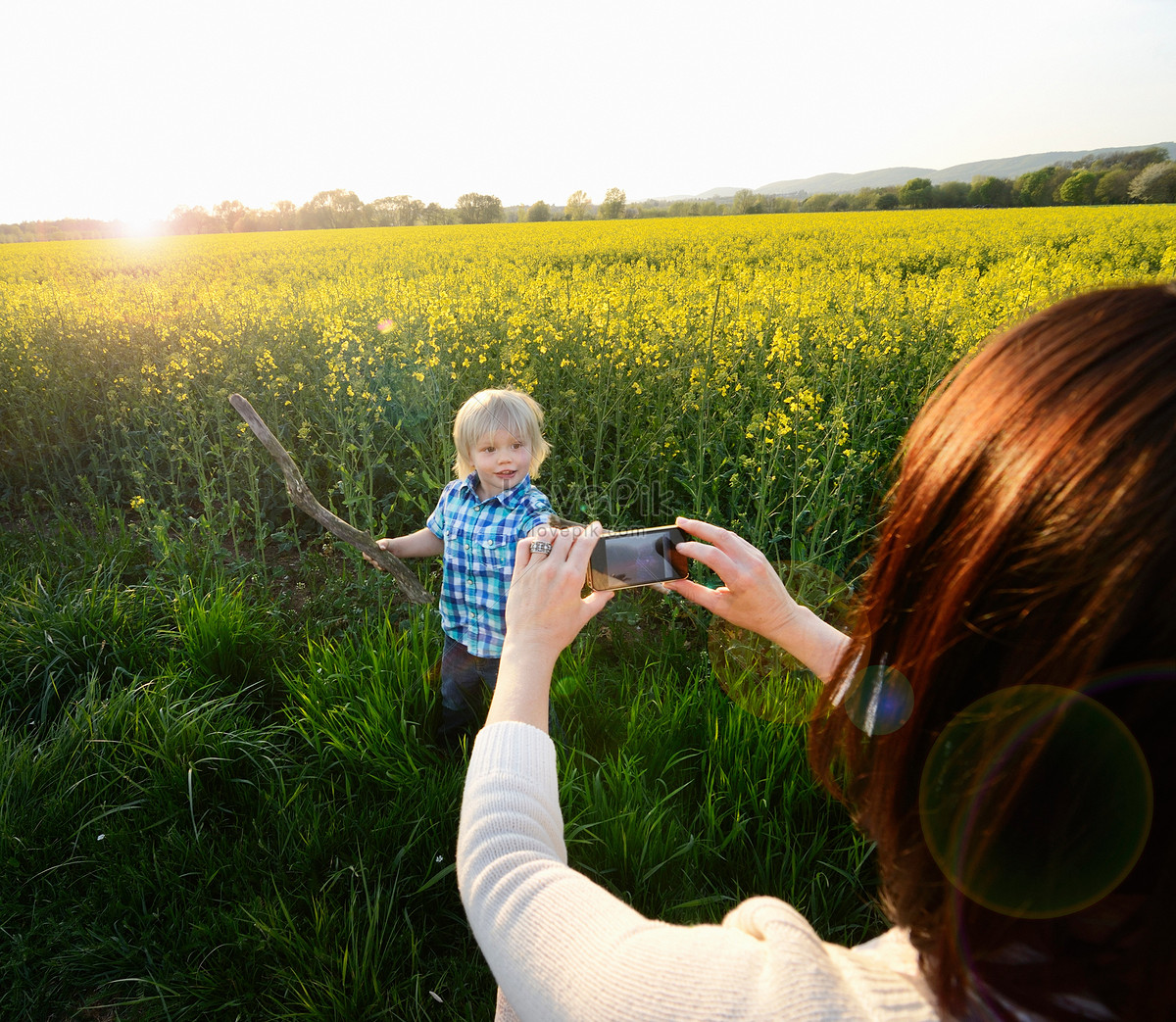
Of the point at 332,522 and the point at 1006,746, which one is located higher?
the point at 1006,746

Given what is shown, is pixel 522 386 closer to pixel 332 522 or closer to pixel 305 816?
pixel 332 522

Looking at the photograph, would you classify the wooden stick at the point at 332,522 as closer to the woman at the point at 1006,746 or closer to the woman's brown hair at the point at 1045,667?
the woman at the point at 1006,746

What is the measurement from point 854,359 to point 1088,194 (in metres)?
40.9

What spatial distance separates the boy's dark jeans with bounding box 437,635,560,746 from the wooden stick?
0.35 m

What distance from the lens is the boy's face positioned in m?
2.28

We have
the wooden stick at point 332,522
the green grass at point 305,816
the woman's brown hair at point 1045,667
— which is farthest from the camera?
the wooden stick at point 332,522

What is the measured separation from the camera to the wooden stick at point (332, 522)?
7.77 ft

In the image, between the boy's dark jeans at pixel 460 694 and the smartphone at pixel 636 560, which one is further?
the boy's dark jeans at pixel 460 694

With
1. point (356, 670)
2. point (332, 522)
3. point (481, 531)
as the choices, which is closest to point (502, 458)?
point (481, 531)

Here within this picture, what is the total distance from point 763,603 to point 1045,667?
2.82 feet

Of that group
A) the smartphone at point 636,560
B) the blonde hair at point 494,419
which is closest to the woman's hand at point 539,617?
the smartphone at point 636,560

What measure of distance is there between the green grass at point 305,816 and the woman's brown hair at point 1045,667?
4.48 feet

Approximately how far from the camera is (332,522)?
2494mm

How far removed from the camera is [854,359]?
4098 mm
